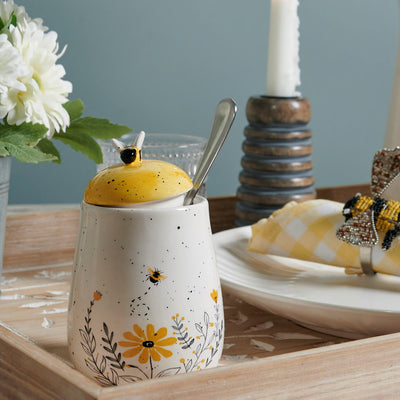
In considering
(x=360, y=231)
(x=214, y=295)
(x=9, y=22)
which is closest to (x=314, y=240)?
(x=360, y=231)

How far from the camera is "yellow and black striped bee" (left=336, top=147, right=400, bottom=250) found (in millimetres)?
537

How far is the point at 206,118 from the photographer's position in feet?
5.59

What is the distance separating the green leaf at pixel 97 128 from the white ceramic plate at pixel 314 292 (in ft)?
0.48

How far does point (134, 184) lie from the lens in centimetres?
37

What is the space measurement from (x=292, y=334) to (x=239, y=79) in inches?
49.7

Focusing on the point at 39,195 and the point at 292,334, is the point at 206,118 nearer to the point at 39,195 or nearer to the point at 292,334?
the point at 39,195

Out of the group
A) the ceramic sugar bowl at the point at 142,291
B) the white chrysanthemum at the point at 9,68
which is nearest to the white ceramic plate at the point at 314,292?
the ceramic sugar bowl at the point at 142,291

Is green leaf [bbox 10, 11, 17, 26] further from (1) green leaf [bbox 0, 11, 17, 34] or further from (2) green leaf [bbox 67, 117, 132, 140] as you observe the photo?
(2) green leaf [bbox 67, 117, 132, 140]

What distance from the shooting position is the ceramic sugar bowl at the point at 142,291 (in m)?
0.37

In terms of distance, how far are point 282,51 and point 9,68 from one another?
0.40 metres

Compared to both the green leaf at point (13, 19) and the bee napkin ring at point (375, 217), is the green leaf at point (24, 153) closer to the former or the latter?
the green leaf at point (13, 19)

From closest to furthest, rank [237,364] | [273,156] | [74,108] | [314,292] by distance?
[237,364]
[314,292]
[74,108]
[273,156]

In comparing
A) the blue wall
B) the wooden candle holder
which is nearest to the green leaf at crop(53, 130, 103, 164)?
the wooden candle holder

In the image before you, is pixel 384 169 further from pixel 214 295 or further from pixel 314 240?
pixel 214 295
